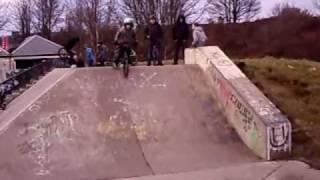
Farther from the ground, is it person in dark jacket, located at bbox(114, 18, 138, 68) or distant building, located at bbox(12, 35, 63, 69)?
person in dark jacket, located at bbox(114, 18, 138, 68)

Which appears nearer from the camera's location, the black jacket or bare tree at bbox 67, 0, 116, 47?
the black jacket

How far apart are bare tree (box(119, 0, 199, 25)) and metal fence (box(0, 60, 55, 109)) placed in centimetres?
2955

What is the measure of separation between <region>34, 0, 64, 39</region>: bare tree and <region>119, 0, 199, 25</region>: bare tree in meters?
26.7

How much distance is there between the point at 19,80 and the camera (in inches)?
768

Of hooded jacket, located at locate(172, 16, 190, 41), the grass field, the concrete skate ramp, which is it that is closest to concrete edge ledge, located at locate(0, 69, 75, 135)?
the concrete skate ramp

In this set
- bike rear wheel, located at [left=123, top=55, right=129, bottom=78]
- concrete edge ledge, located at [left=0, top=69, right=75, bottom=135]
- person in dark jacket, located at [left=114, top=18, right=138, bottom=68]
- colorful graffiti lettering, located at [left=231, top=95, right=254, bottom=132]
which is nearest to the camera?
colorful graffiti lettering, located at [left=231, top=95, right=254, bottom=132]

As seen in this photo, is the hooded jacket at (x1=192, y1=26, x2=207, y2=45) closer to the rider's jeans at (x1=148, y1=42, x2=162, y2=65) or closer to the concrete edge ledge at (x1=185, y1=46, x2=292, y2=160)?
the rider's jeans at (x1=148, y1=42, x2=162, y2=65)

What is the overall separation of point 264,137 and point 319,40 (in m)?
41.3

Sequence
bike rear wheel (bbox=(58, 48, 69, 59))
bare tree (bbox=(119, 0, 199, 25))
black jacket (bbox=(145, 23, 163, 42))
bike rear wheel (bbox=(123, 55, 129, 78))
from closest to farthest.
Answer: bike rear wheel (bbox=(123, 55, 129, 78)) → black jacket (bbox=(145, 23, 163, 42)) → bike rear wheel (bbox=(58, 48, 69, 59)) → bare tree (bbox=(119, 0, 199, 25))

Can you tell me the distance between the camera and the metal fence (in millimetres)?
18328

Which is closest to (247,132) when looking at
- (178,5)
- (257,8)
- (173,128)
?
(173,128)

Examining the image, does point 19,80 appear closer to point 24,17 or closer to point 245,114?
point 245,114

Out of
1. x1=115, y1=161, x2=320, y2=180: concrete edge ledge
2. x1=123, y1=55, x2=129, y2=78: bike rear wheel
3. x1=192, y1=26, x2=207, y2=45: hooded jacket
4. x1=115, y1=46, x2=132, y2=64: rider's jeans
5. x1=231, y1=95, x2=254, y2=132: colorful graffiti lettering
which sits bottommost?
x1=115, y1=161, x2=320, y2=180: concrete edge ledge

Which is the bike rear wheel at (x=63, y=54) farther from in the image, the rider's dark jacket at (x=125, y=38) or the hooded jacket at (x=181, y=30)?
the rider's dark jacket at (x=125, y=38)
